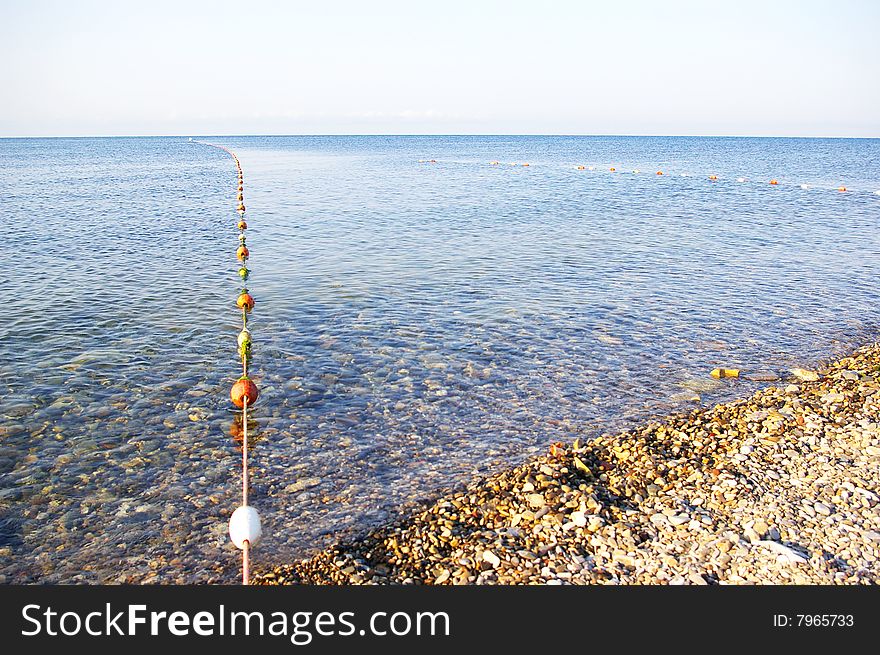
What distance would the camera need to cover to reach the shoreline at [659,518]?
7.25m

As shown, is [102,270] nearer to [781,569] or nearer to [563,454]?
[563,454]

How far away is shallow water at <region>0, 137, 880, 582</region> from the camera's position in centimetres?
919

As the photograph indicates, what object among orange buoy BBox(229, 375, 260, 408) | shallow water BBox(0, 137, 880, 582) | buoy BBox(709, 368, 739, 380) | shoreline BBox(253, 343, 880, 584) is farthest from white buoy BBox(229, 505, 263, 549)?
buoy BBox(709, 368, 739, 380)

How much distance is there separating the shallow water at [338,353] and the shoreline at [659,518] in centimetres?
95

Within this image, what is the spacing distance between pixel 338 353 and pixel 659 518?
8.81 m

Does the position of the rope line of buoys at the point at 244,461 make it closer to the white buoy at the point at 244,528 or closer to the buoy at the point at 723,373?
the white buoy at the point at 244,528

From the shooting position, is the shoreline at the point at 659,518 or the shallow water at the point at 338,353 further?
the shallow water at the point at 338,353

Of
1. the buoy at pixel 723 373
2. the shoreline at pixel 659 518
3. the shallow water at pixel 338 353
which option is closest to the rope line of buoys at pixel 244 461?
the shallow water at pixel 338 353

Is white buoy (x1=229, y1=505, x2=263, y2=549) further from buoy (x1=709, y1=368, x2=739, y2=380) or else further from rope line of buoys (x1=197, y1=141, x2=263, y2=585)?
buoy (x1=709, y1=368, x2=739, y2=380)

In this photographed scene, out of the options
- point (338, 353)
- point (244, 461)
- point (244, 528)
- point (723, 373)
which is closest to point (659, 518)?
point (244, 528)

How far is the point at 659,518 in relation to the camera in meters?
8.19

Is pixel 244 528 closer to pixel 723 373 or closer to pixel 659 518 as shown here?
pixel 659 518

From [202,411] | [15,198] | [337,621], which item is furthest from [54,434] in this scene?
[15,198]

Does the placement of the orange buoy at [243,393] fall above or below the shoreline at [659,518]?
above
